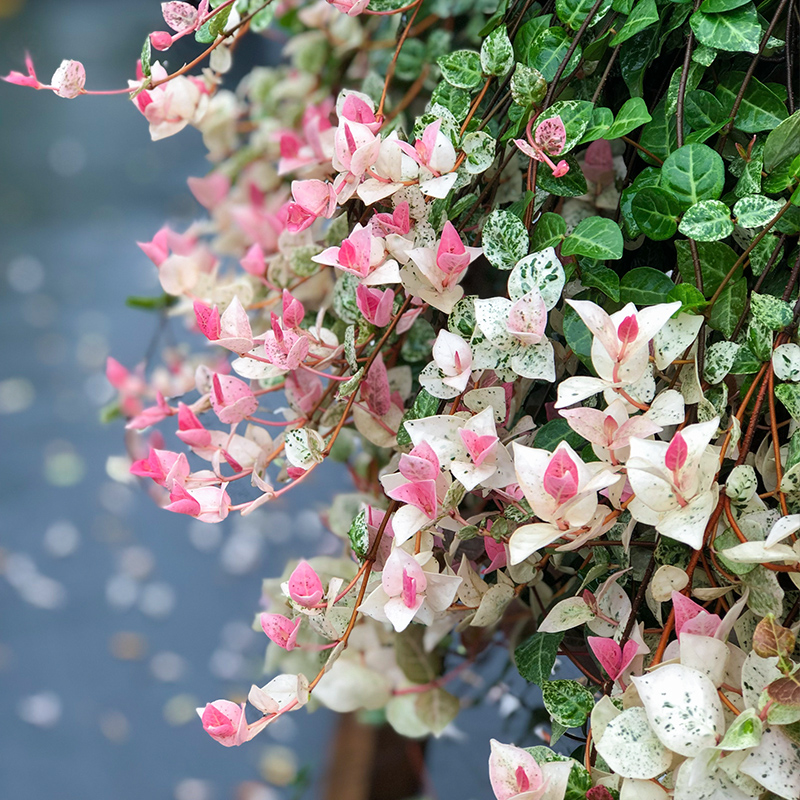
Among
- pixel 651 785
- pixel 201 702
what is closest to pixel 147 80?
pixel 651 785

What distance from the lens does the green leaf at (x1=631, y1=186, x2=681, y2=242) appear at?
1.10ft

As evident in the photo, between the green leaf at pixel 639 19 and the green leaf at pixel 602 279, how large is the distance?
104 millimetres

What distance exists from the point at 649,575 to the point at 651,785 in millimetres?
86

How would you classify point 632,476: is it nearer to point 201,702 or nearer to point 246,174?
point 246,174

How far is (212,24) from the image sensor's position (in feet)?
1.25

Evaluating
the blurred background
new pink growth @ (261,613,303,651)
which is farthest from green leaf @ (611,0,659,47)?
the blurred background

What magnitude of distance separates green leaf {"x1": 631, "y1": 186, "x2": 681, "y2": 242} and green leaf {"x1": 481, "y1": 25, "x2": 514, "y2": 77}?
96 millimetres

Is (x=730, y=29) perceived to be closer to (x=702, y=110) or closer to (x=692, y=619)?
(x=702, y=110)

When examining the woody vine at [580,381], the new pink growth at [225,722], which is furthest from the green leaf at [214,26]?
the new pink growth at [225,722]

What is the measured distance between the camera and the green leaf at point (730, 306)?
33 centimetres

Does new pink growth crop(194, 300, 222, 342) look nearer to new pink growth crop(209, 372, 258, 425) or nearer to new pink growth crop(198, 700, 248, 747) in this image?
new pink growth crop(209, 372, 258, 425)

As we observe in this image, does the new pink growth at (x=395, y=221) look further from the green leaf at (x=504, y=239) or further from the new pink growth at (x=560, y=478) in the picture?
the new pink growth at (x=560, y=478)

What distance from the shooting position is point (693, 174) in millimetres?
335

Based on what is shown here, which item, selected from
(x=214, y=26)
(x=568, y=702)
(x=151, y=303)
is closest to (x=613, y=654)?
(x=568, y=702)
